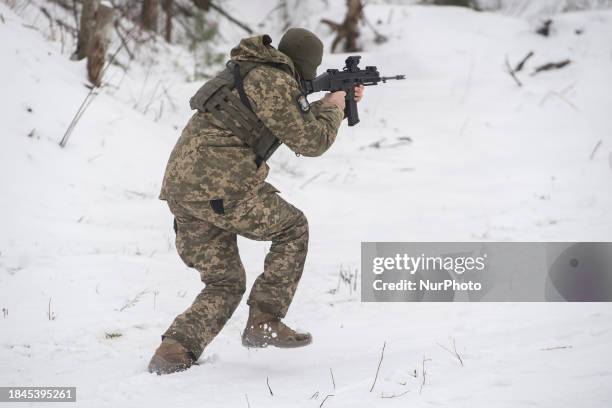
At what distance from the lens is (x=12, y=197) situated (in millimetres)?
4707

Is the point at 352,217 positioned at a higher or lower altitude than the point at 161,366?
higher

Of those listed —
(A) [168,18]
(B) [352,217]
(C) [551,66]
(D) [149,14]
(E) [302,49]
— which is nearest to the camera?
(E) [302,49]

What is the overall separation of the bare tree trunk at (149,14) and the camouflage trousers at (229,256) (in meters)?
8.07

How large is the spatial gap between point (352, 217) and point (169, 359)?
3368 mm

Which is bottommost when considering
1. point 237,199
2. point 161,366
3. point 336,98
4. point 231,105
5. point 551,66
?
point 161,366

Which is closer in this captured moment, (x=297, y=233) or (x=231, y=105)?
(x=231, y=105)

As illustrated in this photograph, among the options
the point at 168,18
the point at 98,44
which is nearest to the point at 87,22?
the point at 98,44

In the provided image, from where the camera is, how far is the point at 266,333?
Answer: 9.55 ft

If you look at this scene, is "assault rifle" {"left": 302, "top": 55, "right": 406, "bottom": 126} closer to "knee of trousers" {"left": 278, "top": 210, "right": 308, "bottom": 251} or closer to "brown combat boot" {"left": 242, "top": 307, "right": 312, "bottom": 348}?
"knee of trousers" {"left": 278, "top": 210, "right": 308, "bottom": 251}

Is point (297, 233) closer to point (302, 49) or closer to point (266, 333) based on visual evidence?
point (266, 333)

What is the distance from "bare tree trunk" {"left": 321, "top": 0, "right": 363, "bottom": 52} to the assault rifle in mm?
7495

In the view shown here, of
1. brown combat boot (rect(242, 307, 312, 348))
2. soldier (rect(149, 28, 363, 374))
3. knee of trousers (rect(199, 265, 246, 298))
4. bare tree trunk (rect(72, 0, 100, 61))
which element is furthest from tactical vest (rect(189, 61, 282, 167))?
bare tree trunk (rect(72, 0, 100, 61))

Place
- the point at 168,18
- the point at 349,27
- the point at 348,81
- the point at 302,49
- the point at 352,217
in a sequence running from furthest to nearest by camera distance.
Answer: the point at 168,18
the point at 349,27
the point at 352,217
the point at 348,81
the point at 302,49

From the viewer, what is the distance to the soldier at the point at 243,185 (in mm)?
2689
